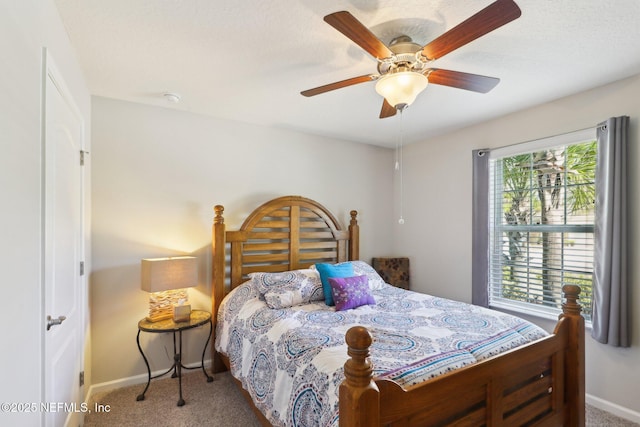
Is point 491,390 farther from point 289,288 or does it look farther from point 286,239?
point 286,239

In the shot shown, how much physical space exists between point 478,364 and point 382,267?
2566 millimetres

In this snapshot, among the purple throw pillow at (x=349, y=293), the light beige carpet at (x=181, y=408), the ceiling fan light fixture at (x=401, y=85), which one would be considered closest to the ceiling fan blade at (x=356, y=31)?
the ceiling fan light fixture at (x=401, y=85)

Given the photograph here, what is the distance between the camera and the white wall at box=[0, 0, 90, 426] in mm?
1004

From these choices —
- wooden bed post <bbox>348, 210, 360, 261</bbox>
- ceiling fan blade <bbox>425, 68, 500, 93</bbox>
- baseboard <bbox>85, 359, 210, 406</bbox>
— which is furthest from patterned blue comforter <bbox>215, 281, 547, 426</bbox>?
ceiling fan blade <bbox>425, 68, 500, 93</bbox>

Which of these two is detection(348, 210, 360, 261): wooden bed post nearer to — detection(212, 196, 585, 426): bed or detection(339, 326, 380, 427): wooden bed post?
detection(212, 196, 585, 426): bed

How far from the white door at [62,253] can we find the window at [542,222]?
347 cm

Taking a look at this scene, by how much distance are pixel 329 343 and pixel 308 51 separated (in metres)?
1.73

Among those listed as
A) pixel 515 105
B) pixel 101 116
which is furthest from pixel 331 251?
pixel 101 116

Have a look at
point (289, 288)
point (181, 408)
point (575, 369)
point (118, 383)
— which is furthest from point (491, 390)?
point (118, 383)

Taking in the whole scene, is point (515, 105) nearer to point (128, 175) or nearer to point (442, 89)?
point (442, 89)

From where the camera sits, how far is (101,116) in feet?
8.70

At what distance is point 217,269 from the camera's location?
2.90 m

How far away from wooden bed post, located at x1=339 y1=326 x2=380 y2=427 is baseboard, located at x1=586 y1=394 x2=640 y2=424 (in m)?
2.41

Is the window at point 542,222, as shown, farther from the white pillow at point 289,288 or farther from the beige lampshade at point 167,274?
the beige lampshade at point 167,274
